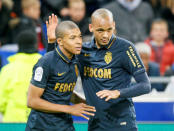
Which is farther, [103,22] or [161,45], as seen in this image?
[161,45]

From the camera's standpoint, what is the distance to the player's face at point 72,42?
364cm

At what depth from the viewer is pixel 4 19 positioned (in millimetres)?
7699

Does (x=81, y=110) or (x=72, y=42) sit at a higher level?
(x=72, y=42)

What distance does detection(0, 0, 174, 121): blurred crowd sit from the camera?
744 centimetres

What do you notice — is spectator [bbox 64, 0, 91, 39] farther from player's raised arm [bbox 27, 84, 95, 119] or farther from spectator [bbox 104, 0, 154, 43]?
player's raised arm [bbox 27, 84, 95, 119]

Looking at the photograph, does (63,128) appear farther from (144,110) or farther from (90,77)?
(144,110)

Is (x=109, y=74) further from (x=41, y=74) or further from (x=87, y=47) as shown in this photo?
(x=41, y=74)

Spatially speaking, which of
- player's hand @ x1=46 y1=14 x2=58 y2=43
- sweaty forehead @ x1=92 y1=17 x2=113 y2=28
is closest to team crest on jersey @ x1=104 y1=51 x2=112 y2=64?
sweaty forehead @ x1=92 y1=17 x2=113 y2=28

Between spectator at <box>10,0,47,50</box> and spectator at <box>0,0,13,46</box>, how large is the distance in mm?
123

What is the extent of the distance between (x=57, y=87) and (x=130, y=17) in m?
4.32

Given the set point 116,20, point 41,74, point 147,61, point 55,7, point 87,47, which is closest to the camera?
point 41,74

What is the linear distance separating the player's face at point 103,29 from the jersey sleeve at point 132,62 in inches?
7.9

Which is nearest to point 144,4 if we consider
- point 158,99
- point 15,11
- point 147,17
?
point 147,17

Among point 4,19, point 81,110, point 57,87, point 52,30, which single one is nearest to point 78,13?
point 4,19
